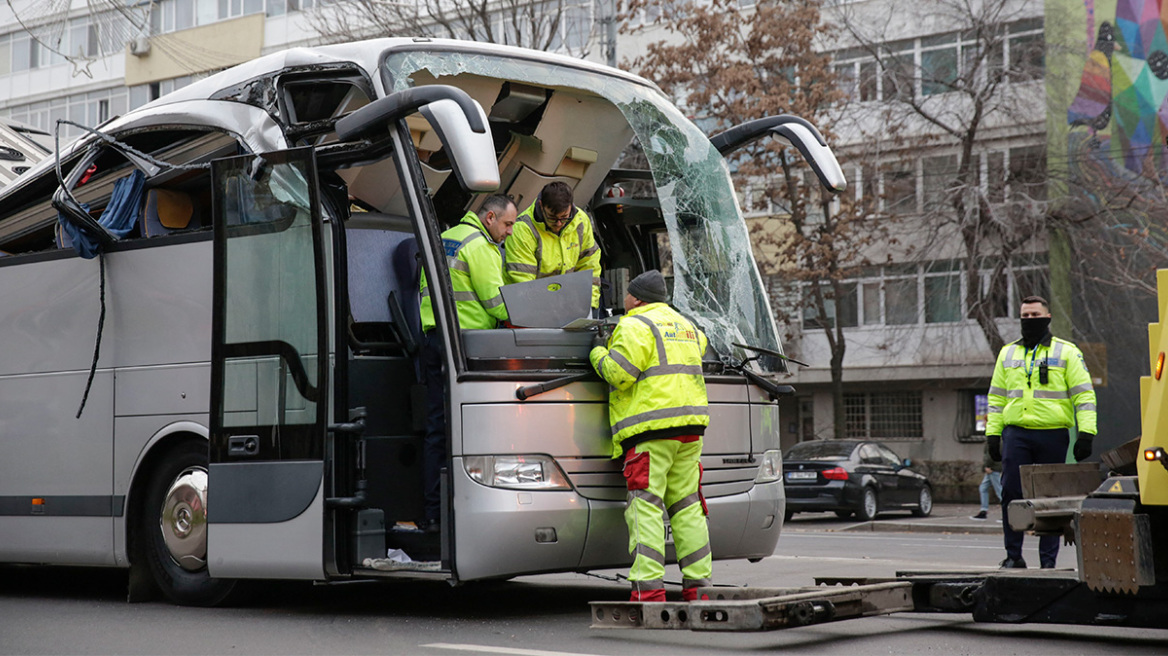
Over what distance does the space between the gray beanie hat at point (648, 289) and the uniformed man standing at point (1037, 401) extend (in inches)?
125

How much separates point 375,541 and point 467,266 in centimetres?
154

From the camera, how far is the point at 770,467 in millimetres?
8164

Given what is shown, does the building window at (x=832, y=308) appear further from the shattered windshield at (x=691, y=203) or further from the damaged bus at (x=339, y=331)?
the shattered windshield at (x=691, y=203)

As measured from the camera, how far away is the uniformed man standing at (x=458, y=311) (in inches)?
285

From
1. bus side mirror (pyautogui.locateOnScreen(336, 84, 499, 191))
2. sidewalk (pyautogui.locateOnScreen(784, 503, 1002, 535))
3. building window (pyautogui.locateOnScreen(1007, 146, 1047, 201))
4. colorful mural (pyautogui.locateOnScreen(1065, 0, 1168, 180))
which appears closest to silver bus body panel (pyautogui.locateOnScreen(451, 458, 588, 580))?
bus side mirror (pyautogui.locateOnScreen(336, 84, 499, 191))

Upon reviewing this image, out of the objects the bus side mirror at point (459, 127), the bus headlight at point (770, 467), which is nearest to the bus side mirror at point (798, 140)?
the bus headlight at point (770, 467)

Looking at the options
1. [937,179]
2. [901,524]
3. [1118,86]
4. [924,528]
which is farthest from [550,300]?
[1118,86]

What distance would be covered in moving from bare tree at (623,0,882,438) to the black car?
506cm

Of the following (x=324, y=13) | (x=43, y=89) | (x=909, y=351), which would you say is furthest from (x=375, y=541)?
(x=43, y=89)

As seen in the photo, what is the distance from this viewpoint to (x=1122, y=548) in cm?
546

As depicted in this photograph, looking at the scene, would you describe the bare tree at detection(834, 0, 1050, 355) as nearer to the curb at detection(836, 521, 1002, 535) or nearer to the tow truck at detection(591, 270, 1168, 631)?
the curb at detection(836, 521, 1002, 535)

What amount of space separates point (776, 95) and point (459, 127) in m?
20.8

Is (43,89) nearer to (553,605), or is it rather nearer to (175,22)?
(175,22)

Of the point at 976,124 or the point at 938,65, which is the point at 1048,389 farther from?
the point at 938,65
